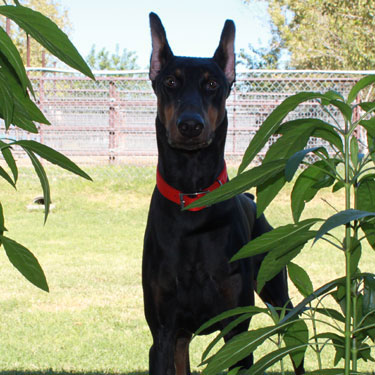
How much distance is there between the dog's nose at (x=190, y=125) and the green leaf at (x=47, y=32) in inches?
64.2

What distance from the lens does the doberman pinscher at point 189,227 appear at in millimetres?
2594

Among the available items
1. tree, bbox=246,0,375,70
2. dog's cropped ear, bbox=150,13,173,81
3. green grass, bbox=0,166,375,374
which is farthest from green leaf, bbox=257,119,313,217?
tree, bbox=246,0,375,70

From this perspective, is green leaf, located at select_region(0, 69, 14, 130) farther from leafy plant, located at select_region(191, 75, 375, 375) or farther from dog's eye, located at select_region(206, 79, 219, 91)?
dog's eye, located at select_region(206, 79, 219, 91)

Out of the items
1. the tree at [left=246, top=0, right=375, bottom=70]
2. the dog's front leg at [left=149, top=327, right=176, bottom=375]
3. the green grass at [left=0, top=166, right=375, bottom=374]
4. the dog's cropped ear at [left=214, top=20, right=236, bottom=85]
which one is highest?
the tree at [left=246, top=0, right=375, bottom=70]

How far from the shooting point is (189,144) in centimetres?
255

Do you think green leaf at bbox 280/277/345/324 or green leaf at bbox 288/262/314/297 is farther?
green leaf at bbox 288/262/314/297

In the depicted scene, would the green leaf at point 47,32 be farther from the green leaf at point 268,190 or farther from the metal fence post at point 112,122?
the metal fence post at point 112,122

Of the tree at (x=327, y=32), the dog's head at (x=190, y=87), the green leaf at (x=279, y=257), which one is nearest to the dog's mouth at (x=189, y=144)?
the dog's head at (x=190, y=87)

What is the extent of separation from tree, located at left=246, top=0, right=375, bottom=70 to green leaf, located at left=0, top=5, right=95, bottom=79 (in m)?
21.2

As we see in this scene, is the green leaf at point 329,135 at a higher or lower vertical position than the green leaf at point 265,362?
higher

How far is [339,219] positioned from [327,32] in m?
27.3

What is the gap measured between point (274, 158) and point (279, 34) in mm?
32781

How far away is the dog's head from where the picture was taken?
2.52m

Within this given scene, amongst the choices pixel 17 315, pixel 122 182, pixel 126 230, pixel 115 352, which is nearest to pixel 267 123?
pixel 115 352
